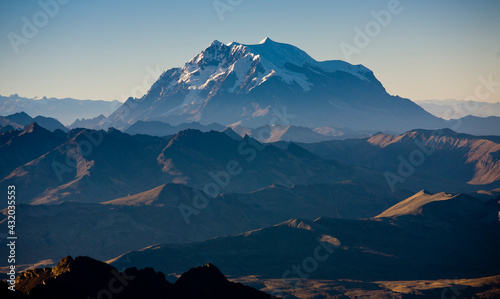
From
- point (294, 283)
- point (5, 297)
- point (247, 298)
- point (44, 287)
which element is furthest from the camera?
point (294, 283)

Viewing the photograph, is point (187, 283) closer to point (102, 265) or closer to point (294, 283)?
point (102, 265)

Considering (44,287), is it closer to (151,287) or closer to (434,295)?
(151,287)

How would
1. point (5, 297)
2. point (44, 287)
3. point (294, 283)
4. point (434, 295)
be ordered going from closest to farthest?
point (5, 297) → point (44, 287) → point (434, 295) → point (294, 283)

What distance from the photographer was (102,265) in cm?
9500

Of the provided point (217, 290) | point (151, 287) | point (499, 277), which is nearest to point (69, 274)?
point (151, 287)

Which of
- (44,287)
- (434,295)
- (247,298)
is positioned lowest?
(434,295)

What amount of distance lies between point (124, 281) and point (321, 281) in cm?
11479

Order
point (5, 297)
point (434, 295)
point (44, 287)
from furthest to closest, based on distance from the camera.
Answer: point (434, 295) → point (44, 287) → point (5, 297)

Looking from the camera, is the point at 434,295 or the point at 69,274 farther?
the point at 434,295

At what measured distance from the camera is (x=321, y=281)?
19638cm

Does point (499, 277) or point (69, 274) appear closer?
point (69, 274)

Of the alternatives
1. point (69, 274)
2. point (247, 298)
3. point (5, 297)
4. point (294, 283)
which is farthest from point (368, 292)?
point (5, 297)

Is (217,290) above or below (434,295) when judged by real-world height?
above

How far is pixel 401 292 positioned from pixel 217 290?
331 ft
